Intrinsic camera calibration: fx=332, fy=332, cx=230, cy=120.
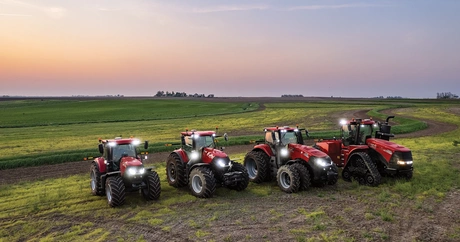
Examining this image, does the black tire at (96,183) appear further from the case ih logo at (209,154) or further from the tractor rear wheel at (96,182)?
the case ih logo at (209,154)

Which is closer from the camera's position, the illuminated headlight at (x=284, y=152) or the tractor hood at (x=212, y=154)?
the tractor hood at (x=212, y=154)

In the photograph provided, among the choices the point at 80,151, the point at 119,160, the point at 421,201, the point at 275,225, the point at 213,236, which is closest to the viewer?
the point at 213,236

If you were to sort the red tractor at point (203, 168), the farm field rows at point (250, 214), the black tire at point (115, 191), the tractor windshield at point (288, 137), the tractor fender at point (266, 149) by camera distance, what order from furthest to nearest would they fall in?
the tractor fender at point (266, 149), the tractor windshield at point (288, 137), the red tractor at point (203, 168), the black tire at point (115, 191), the farm field rows at point (250, 214)

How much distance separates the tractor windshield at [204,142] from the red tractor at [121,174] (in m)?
2.09

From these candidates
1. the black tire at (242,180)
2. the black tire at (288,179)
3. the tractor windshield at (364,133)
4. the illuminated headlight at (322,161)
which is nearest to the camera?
the black tire at (288,179)

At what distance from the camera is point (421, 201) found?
11547mm

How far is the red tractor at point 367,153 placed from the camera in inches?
523

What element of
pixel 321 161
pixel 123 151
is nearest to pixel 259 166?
pixel 321 161

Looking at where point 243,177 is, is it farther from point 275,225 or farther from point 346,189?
point 346,189

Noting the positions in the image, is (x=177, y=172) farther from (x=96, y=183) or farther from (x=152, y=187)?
(x=96, y=183)

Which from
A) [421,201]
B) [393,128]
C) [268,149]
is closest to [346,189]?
[421,201]

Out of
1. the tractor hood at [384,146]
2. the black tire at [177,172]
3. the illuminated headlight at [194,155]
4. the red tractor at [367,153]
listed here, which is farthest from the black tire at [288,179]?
the tractor hood at [384,146]

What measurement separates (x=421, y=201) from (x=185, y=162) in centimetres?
886

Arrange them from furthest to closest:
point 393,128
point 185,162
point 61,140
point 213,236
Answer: point 393,128
point 61,140
point 185,162
point 213,236
